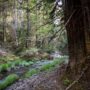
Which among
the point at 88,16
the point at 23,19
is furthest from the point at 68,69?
the point at 23,19

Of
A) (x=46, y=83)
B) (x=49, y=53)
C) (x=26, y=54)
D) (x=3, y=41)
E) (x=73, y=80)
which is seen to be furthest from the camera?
(x=3, y=41)

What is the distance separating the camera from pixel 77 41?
14.1 ft

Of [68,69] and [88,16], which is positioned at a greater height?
[88,16]

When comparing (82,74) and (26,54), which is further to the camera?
(26,54)

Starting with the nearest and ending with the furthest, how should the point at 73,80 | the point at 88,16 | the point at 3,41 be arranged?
the point at 88,16
the point at 73,80
the point at 3,41

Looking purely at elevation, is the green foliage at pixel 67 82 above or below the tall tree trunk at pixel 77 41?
below

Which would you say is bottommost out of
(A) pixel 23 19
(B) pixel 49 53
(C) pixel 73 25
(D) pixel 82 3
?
(B) pixel 49 53

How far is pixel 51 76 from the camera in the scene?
4.82 m

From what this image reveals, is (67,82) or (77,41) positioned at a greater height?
(77,41)

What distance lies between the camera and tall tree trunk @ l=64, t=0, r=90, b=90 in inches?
164

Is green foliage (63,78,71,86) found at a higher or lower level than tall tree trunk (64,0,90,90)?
lower

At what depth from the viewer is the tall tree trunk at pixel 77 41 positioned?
4.16 metres

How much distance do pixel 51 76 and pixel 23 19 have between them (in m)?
21.0

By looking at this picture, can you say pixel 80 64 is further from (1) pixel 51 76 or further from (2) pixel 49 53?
(2) pixel 49 53
